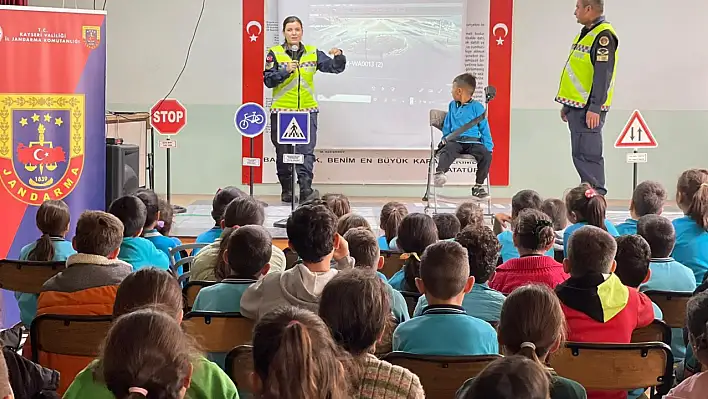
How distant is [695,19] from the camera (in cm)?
859

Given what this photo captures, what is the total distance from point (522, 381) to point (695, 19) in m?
8.09

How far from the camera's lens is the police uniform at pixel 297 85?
698 cm

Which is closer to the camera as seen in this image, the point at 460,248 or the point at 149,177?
the point at 460,248

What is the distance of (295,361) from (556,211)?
121 inches

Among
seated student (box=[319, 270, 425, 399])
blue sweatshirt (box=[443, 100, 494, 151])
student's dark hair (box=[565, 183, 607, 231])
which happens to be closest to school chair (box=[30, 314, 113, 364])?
seated student (box=[319, 270, 425, 399])

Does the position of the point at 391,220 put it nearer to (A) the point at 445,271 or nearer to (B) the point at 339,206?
(B) the point at 339,206

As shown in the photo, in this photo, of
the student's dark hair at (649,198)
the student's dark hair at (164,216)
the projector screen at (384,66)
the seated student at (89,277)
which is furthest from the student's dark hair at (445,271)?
the projector screen at (384,66)

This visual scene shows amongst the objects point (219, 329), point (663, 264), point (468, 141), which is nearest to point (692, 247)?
point (663, 264)

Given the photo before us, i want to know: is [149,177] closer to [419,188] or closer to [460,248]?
[419,188]

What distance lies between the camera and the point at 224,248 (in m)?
3.18

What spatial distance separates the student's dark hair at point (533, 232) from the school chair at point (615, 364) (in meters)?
0.89

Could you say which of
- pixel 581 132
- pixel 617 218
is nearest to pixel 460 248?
pixel 581 132

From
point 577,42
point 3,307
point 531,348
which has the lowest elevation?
point 3,307

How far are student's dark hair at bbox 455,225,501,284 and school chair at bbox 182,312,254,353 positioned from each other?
30.2 inches
